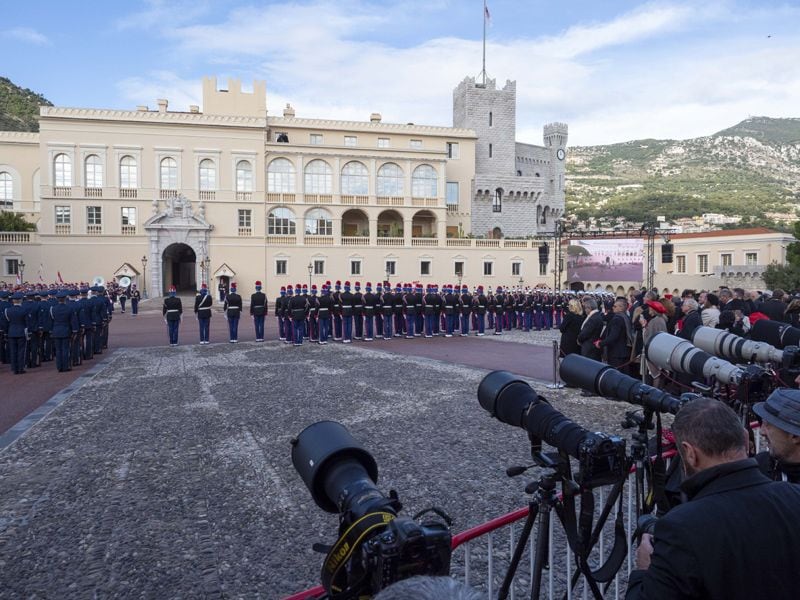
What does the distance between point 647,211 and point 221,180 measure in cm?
6715

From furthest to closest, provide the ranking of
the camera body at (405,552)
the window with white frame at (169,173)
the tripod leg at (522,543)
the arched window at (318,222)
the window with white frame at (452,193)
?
the window with white frame at (452,193) → the arched window at (318,222) → the window with white frame at (169,173) → the tripod leg at (522,543) → the camera body at (405,552)

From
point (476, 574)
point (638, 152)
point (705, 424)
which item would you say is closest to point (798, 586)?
point (705, 424)

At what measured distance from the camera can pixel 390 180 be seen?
49062 millimetres

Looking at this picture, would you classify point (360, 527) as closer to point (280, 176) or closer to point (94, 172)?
point (280, 176)

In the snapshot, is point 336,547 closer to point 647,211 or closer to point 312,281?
point 312,281

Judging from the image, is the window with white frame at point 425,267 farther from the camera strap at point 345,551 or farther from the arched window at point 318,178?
the camera strap at point 345,551

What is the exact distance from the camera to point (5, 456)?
273 inches

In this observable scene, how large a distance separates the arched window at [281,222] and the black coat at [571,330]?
37.8 m

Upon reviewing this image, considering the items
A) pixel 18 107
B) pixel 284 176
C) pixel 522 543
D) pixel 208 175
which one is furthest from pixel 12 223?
pixel 522 543

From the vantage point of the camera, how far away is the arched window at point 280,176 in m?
46.4

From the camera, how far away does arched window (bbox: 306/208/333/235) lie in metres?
47.2

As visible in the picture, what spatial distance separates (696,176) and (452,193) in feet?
309

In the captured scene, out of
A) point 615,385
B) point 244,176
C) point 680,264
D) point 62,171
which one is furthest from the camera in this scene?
point 680,264

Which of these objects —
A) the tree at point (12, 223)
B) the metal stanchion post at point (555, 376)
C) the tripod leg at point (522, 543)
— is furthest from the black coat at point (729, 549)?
the tree at point (12, 223)
